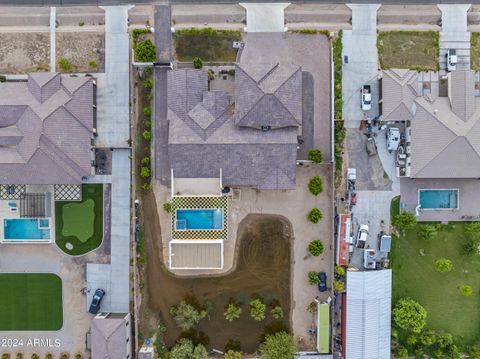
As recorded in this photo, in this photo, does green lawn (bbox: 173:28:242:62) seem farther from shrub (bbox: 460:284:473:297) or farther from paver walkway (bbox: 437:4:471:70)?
shrub (bbox: 460:284:473:297)

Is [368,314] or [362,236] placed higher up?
[362,236]

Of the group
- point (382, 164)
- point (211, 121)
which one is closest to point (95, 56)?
point (211, 121)

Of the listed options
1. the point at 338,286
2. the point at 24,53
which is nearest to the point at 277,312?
the point at 338,286

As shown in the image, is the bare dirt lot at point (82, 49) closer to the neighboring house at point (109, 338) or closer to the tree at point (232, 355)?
the neighboring house at point (109, 338)

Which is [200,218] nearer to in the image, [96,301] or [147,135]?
[147,135]

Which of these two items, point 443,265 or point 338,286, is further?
point 338,286

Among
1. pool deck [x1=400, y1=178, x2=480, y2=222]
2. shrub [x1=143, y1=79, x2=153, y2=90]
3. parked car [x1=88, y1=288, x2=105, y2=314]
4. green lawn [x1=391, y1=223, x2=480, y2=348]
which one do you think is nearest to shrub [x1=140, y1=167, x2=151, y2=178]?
shrub [x1=143, y1=79, x2=153, y2=90]

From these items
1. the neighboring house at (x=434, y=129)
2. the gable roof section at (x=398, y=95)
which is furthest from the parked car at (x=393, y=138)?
the gable roof section at (x=398, y=95)
